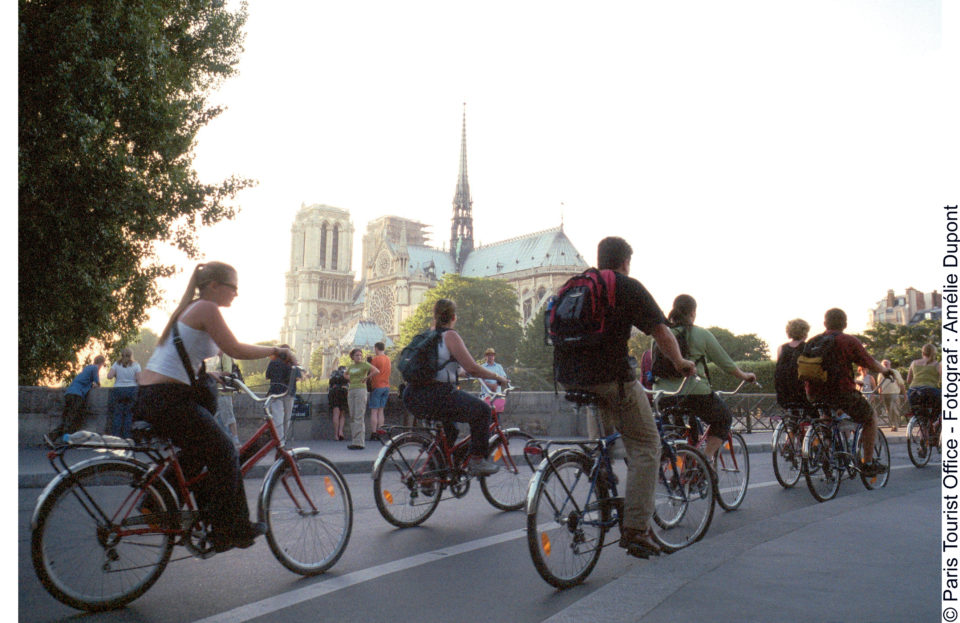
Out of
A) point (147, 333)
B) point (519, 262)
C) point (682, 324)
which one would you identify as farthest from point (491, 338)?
point (682, 324)

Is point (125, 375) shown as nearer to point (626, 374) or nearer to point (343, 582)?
point (343, 582)

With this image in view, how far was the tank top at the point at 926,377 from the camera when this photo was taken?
11195 millimetres

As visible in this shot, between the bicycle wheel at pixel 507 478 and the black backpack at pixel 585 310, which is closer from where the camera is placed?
the black backpack at pixel 585 310

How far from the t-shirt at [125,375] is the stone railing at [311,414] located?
28 cm

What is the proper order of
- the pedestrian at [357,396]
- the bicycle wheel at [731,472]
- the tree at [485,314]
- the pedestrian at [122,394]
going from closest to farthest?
the bicycle wheel at [731,472]
the pedestrian at [122,394]
the pedestrian at [357,396]
the tree at [485,314]

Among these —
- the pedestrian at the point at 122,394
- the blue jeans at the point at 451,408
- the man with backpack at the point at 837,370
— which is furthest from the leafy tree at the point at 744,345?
the blue jeans at the point at 451,408

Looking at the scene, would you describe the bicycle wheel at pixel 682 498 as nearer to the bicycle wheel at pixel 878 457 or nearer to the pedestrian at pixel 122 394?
the bicycle wheel at pixel 878 457

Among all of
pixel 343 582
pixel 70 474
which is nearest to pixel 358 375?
pixel 343 582

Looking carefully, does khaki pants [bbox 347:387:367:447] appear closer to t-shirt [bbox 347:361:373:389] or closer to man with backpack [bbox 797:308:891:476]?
t-shirt [bbox 347:361:373:389]

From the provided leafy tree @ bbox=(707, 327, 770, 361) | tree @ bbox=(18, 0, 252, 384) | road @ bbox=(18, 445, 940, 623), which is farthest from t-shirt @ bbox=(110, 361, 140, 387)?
leafy tree @ bbox=(707, 327, 770, 361)

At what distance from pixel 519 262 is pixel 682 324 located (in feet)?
344

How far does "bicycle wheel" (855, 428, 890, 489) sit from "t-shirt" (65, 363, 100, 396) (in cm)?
1061

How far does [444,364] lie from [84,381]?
856cm
